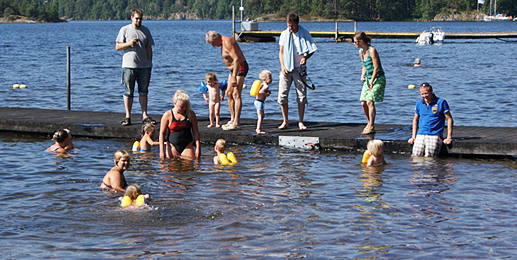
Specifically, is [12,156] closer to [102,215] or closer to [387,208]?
[102,215]

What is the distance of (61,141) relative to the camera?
1139 cm

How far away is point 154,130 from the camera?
12008mm

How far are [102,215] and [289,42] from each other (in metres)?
5.30

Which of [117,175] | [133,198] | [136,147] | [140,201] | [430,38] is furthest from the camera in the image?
[430,38]

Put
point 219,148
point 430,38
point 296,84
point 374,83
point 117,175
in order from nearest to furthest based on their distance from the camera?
1. point 117,175
2. point 219,148
3. point 374,83
4. point 296,84
5. point 430,38

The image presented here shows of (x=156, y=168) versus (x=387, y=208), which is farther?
(x=156, y=168)

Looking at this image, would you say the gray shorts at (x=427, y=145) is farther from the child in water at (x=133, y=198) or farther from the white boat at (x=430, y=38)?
the white boat at (x=430, y=38)

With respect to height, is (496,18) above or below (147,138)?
above

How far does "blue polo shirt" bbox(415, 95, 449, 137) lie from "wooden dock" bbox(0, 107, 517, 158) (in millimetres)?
577

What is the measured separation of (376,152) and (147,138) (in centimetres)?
445

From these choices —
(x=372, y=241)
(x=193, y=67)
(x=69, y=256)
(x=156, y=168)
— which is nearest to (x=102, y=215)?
(x=69, y=256)

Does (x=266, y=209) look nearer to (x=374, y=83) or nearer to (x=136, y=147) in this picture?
(x=374, y=83)

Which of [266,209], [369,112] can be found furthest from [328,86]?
[266,209]

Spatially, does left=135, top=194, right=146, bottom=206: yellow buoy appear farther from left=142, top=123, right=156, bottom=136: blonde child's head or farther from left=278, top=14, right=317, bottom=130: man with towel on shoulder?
left=278, top=14, right=317, bottom=130: man with towel on shoulder
